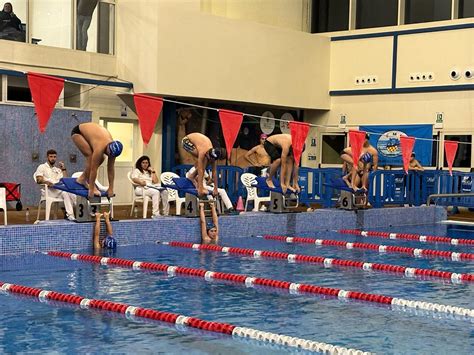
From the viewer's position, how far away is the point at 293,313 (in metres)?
6.73

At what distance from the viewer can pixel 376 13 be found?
20859 mm

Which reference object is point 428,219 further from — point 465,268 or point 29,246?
point 29,246

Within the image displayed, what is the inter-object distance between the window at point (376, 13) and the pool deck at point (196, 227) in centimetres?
601

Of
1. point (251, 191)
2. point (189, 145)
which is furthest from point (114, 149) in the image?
point (251, 191)

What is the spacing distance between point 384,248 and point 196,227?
8.68ft

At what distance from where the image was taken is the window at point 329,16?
21.4 metres

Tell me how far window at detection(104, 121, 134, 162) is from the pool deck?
16.9 feet

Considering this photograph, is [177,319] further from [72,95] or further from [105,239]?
[72,95]

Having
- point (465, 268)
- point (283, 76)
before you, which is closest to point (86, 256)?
point (465, 268)

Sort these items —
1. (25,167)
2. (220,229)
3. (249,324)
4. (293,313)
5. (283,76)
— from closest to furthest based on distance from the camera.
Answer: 1. (249,324)
2. (293,313)
3. (220,229)
4. (25,167)
5. (283,76)

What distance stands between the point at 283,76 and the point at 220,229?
797 cm

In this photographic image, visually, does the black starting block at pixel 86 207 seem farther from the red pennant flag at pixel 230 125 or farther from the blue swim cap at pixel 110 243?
the red pennant flag at pixel 230 125

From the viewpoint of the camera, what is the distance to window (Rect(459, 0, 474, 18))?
19328 mm

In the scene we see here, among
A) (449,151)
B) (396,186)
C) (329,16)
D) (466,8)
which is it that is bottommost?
(396,186)
